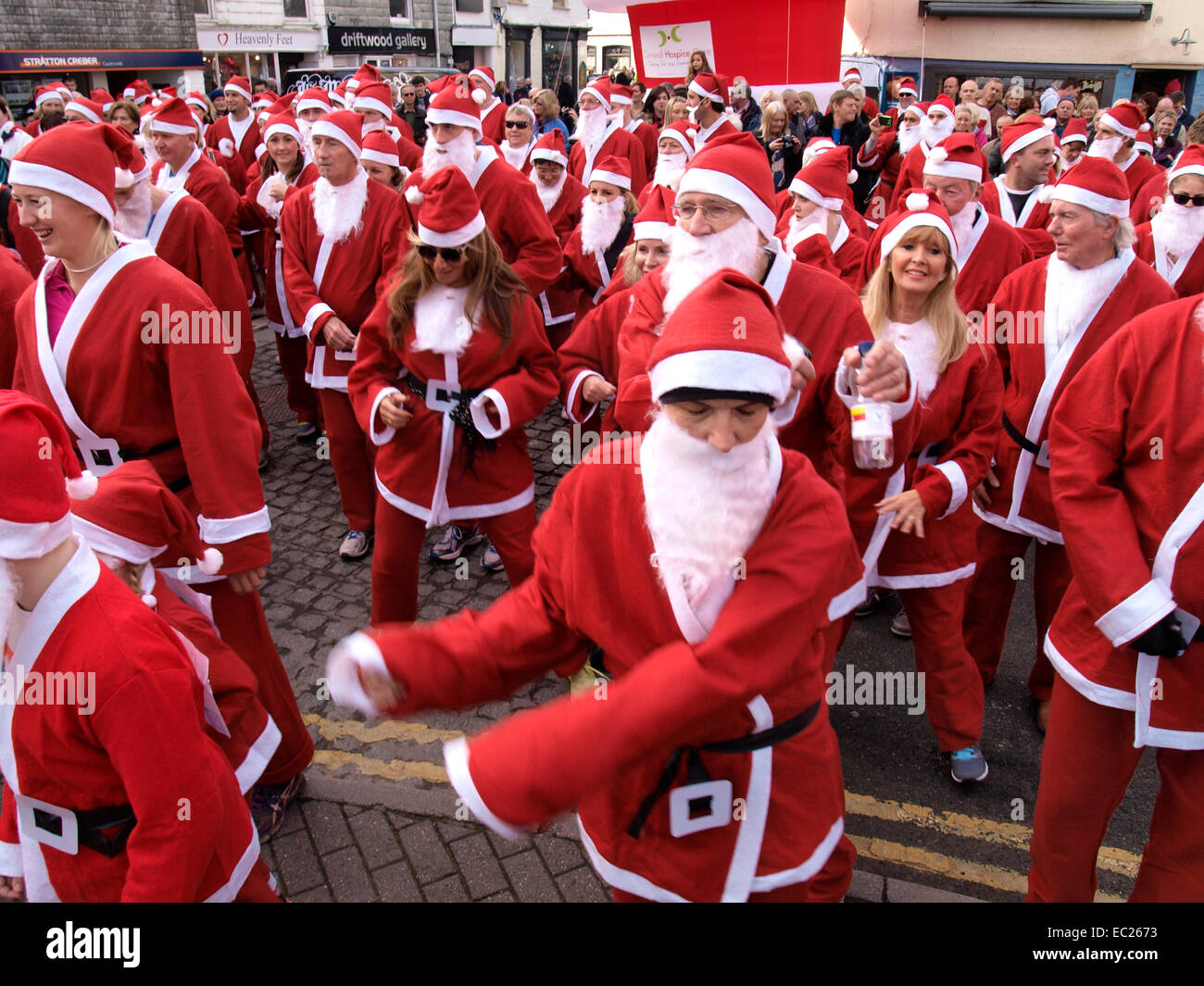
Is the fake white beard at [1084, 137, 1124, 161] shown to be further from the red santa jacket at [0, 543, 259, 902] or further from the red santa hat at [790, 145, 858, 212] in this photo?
the red santa jacket at [0, 543, 259, 902]

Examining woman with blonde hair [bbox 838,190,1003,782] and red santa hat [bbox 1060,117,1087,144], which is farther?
red santa hat [bbox 1060,117,1087,144]

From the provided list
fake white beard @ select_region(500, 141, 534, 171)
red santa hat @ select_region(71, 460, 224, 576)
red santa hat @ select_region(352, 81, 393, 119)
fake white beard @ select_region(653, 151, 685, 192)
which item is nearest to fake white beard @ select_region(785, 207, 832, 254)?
fake white beard @ select_region(653, 151, 685, 192)

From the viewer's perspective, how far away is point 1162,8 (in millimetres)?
25156

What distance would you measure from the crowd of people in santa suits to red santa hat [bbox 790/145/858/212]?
0.11ft

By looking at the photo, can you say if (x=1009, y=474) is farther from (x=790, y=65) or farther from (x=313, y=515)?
(x=790, y=65)

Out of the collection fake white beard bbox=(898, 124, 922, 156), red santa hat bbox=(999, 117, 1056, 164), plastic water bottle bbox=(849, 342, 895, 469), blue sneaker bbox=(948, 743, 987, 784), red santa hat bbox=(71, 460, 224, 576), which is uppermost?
fake white beard bbox=(898, 124, 922, 156)

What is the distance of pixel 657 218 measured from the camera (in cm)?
454

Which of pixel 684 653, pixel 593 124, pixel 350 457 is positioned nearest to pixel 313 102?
pixel 593 124

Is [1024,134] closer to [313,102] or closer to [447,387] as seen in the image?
[447,387]

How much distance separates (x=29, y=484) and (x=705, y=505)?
1465mm

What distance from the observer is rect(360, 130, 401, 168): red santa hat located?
669cm

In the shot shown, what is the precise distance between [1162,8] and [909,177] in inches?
944

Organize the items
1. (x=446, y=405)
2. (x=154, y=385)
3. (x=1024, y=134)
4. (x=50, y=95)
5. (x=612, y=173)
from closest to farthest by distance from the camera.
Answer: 1. (x=154, y=385)
2. (x=446, y=405)
3. (x=612, y=173)
4. (x=1024, y=134)
5. (x=50, y=95)
